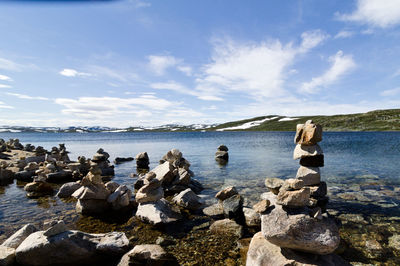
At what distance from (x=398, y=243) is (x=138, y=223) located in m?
12.8

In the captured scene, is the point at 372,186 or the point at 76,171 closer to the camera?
the point at 372,186

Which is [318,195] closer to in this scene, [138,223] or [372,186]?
[372,186]

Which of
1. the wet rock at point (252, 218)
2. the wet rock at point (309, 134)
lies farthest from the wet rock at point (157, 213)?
→ the wet rock at point (309, 134)

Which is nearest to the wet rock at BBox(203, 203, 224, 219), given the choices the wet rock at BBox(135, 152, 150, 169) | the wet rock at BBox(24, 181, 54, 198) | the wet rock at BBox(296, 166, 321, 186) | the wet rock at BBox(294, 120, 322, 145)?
the wet rock at BBox(296, 166, 321, 186)

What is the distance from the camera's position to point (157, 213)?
39.1 feet

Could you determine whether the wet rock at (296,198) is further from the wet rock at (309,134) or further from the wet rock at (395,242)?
the wet rock at (309,134)

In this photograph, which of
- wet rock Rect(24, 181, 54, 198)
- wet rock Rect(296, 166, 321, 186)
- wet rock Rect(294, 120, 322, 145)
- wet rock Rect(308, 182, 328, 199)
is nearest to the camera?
wet rock Rect(294, 120, 322, 145)

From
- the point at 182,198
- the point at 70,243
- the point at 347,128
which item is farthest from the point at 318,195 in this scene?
the point at 347,128

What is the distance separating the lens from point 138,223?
1202 cm

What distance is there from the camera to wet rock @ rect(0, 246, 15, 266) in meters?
7.56

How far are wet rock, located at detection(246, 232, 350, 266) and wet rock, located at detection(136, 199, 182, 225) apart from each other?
5.61 m

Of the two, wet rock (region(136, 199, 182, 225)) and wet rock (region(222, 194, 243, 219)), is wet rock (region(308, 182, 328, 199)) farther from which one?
wet rock (region(136, 199, 182, 225))

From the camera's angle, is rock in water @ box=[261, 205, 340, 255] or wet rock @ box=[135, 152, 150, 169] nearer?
rock in water @ box=[261, 205, 340, 255]

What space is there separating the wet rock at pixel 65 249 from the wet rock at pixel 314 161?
38.4 feet
